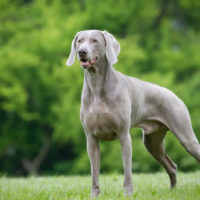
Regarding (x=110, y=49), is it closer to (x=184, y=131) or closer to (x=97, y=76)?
(x=97, y=76)

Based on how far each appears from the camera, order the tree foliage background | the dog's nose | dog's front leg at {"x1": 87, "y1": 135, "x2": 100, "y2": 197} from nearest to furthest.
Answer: the dog's nose, dog's front leg at {"x1": 87, "y1": 135, "x2": 100, "y2": 197}, the tree foliage background

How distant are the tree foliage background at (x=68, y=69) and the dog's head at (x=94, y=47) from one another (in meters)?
14.5

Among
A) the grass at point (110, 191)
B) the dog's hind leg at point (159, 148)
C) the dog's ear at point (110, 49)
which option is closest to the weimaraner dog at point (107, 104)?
the dog's ear at point (110, 49)

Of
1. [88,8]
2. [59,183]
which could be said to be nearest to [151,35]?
[88,8]

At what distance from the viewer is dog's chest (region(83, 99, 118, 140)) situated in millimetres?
5156

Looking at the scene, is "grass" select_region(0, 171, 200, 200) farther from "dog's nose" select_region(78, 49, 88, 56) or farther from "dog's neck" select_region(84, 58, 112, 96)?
A: "dog's nose" select_region(78, 49, 88, 56)

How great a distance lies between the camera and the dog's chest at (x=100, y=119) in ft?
16.9

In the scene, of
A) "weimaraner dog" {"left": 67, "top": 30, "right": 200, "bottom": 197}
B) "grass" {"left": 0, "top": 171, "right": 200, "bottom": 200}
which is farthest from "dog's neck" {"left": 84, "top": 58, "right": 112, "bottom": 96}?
"grass" {"left": 0, "top": 171, "right": 200, "bottom": 200}

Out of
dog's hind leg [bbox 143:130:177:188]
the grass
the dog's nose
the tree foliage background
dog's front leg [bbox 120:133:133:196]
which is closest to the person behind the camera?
the dog's nose

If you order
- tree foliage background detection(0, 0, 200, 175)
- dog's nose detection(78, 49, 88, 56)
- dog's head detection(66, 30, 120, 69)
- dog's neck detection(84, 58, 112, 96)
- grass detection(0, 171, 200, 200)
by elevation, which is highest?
tree foliage background detection(0, 0, 200, 175)

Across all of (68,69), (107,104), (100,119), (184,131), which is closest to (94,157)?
(100,119)

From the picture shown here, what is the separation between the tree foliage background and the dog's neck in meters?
14.3

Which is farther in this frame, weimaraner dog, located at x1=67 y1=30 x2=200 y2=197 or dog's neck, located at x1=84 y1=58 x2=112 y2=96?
dog's neck, located at x1=84 y1=58 x2=112 y2=96

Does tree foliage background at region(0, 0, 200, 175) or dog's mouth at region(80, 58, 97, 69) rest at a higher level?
tree foliage background at region(0, 0, 200, 175)
